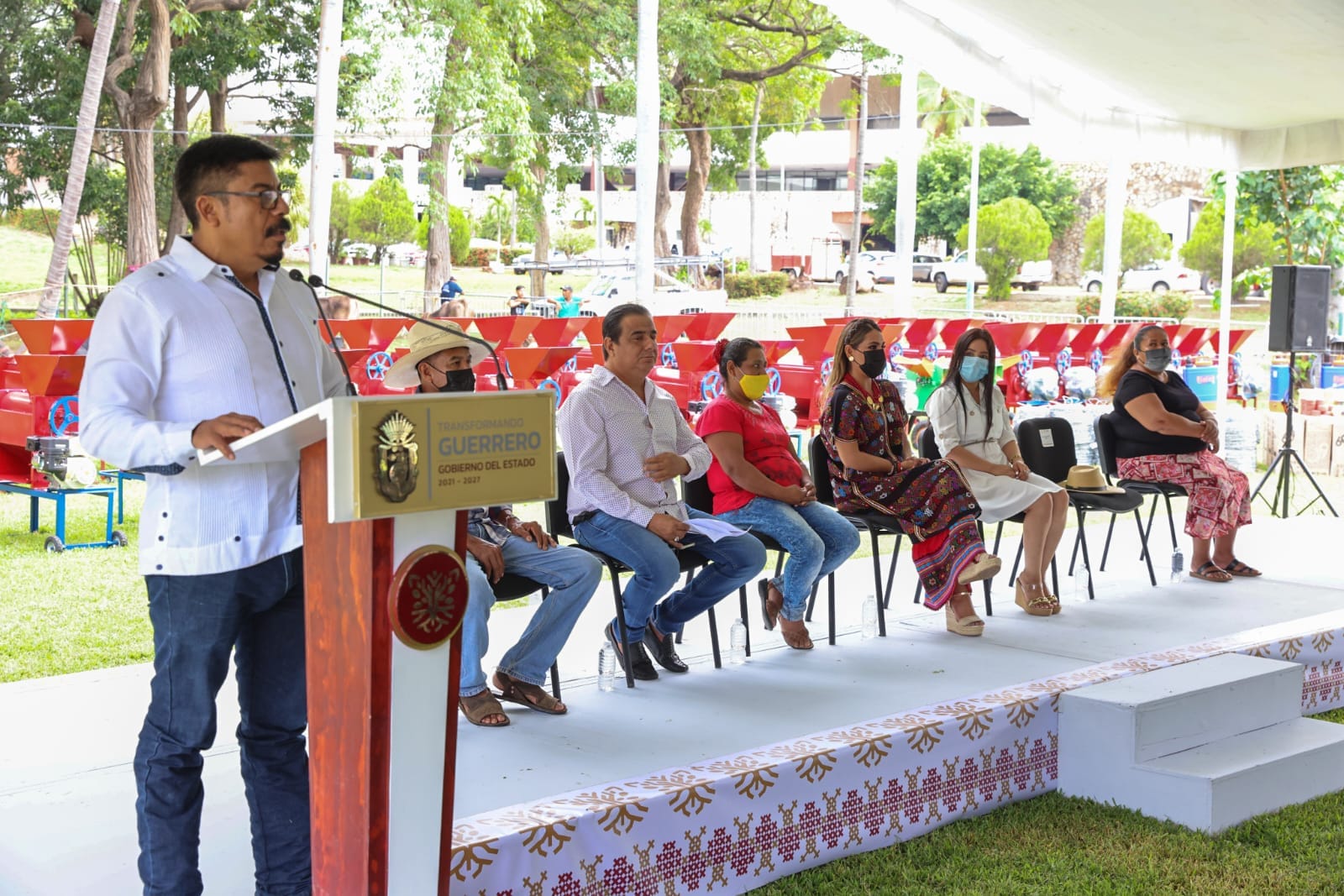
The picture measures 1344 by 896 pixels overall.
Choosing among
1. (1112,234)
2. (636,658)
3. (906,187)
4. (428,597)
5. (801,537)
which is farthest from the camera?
(906,187)

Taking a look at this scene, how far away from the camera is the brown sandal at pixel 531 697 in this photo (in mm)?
3672

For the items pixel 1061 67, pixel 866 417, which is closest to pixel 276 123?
pixel 1061 67

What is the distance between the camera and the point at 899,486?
485 cm

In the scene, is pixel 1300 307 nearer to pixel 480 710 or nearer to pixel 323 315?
pixel 480 710

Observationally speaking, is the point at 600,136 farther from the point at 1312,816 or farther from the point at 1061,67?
the point at 1312,816

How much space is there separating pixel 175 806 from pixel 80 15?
15451 mm

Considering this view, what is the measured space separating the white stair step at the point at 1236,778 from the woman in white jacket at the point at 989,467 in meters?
1.36

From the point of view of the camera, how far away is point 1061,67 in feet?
20.8

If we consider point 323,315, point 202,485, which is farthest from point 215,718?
point 323,315

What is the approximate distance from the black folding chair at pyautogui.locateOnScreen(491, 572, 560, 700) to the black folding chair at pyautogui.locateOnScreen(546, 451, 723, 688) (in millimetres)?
233

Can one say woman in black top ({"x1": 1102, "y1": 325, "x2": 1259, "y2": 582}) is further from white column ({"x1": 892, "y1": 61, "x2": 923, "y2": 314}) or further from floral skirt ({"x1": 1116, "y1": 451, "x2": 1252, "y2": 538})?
white column ({"x1": 892, "y1": 61, "x2": 923, "y2": 314})

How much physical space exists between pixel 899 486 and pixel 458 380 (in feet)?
6.18

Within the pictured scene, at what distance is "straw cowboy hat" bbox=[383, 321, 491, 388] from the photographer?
3.48 m

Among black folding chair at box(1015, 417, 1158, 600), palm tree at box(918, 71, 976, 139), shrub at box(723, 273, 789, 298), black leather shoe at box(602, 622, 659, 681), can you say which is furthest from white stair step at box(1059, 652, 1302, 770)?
palm tree at box(918, 71, 976, 139)
